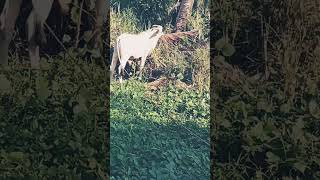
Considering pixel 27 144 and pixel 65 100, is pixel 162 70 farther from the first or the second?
pixel 27 144

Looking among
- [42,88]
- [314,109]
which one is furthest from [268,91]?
[42,88]

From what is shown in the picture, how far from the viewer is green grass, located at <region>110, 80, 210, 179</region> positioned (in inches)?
178

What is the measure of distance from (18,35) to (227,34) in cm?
140

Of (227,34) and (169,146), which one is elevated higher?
(227,34)

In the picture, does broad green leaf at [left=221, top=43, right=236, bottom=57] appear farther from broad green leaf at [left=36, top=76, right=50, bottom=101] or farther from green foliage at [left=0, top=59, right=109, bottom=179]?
broad green leaf at [left=36, top=76, right=50, bottom=101]

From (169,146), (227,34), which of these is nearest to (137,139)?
(169,146)

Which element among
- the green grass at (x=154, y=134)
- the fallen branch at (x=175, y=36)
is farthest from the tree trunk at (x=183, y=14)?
the green grass at (x=154, y=134)

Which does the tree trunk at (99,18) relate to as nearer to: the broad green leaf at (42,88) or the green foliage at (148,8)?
the green foliage at (148,8)

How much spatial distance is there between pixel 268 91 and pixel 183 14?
0.76 meters

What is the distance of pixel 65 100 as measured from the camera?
14.8 feet

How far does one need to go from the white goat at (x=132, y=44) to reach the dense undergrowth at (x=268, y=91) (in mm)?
408

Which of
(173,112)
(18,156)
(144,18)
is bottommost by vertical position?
(18,156)

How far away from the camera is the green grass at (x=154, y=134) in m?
4.52

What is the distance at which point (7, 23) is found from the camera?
4559mm
